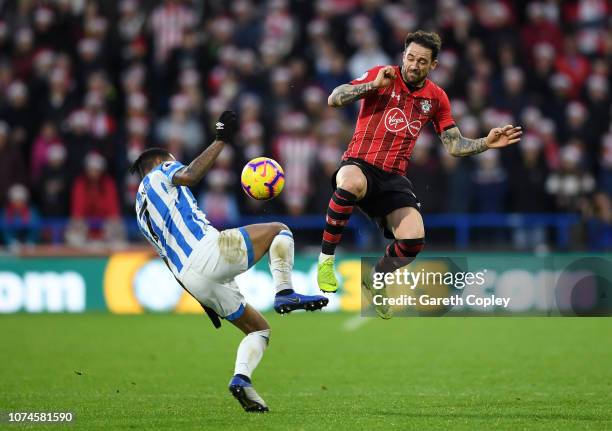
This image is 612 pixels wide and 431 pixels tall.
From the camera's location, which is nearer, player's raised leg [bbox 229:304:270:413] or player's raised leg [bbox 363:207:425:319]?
player's raised leg [bbox 229:304:270:413]

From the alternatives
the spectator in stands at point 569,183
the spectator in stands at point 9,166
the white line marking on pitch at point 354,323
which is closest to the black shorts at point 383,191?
the white line marking on pitch at point 354,323

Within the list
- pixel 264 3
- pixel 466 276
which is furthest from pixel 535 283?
pixel 264 3

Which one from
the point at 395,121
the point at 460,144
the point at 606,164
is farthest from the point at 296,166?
the point at 395,121

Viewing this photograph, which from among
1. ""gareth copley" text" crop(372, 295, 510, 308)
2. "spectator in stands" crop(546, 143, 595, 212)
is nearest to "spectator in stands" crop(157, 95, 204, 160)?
"spectator in stands" crop(546, 143, 595, 212)

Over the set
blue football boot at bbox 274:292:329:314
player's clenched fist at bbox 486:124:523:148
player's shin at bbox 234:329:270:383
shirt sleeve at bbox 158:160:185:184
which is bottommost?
player's shin at bbox 234:329:270:383

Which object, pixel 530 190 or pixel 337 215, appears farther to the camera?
pixel 530 190

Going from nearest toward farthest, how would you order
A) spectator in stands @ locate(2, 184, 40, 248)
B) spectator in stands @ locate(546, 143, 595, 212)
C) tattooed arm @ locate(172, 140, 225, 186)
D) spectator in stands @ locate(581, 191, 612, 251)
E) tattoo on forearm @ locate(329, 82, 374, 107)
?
1. tattooed arm @ locate(172, 140, 225, 186)
2. tattoo on forearm @ locate(329, 82, 374, 107)
3. spectator in stands @ locate(581, 191, 612, 251)
4. spectator in stands @ locate(546, 143, 595, 212)
5. spectator in stands @ locate(2, 184, 40, 248)

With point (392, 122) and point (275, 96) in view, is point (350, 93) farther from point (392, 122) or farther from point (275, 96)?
point (275, 96)

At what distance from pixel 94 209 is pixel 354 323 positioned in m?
4.80

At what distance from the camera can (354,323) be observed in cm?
1778

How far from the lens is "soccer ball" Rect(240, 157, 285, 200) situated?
966cm

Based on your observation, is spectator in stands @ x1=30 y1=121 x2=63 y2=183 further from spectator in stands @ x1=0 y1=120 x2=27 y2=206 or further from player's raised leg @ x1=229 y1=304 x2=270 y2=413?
player's raised leg @ x1=229 y1=304 x2=270 y2=413

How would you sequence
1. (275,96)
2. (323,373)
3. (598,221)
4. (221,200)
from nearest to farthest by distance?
1. (323,373)
2. (598,221)
3. (221,200)
4. (275,96)

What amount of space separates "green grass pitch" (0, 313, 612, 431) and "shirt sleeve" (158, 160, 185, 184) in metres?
1.86
